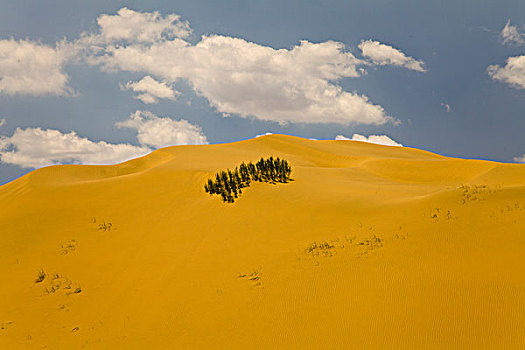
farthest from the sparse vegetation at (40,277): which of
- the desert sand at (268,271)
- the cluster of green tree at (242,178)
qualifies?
the cluster of green tree at (242,178)

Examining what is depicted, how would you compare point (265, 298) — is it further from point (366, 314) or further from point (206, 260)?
point (206, 260)

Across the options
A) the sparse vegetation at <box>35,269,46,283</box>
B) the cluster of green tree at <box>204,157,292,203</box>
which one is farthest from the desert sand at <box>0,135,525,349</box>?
the cluster of green tree at <box>204,157,292,203</box>

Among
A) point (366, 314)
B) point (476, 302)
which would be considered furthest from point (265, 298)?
point (476, 302)

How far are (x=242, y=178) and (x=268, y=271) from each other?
7827 millimetres

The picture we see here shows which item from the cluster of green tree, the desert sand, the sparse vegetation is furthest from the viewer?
the cluster of green tree

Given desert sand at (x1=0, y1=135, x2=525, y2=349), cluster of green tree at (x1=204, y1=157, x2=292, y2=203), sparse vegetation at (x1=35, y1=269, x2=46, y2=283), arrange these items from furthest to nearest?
cluster of green tree at (x1=204, y1=157, x2=292, y2=203) < sparse vegetation at (x1=35, y1=269, x2=46, y2=283) < desert sand at (x1=0, y1=135, x2=525, y2=349)

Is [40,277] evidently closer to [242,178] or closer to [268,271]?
[268,271]

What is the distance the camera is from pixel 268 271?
8547 mm

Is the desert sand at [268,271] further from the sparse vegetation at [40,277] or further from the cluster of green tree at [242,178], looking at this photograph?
the cluster of green tree at [242,178]

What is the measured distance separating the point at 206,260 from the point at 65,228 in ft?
21.2

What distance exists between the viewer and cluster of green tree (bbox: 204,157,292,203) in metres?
14.9

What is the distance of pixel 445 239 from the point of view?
26.7ft

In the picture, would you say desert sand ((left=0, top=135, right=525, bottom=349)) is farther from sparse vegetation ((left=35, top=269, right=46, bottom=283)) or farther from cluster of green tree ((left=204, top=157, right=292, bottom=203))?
cluster of green tree ((left=204, top=157, right=292, bottom=203))

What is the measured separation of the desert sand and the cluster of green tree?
62 centimetres
